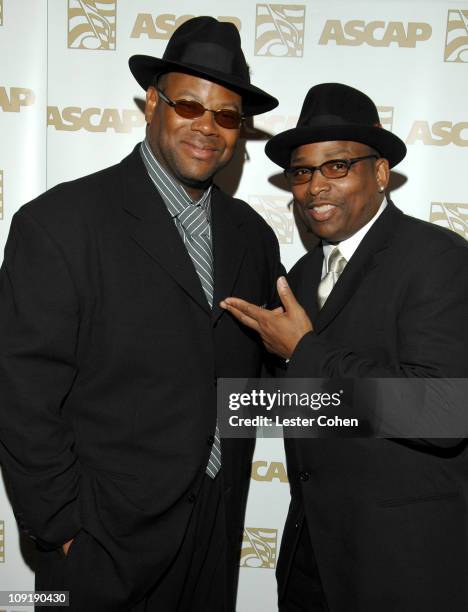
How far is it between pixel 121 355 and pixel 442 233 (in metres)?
1.07

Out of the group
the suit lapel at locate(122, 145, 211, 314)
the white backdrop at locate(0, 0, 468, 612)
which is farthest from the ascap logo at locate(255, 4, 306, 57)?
the suit lapel at locate(122, 145, 211, 314)

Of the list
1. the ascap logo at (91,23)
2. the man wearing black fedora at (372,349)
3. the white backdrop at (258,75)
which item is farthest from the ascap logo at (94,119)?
the man wearing black fedora at (372,349)

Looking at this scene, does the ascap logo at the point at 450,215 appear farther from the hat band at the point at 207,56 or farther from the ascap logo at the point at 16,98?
the ascap logo at the point at 16,98

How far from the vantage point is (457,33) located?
7.97ft

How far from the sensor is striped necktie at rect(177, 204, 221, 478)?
1899mm

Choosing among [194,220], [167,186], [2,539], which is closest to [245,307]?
[194,220]

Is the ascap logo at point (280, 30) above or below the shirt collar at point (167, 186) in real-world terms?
above

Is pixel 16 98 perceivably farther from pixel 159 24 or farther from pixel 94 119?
pixel 159 24

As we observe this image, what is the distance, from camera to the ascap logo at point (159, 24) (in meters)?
2.43

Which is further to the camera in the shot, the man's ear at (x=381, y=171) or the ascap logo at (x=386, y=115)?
the ascap logo at (x=386, y=115)

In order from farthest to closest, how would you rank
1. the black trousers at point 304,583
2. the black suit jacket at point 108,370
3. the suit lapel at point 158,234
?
the black trousers at point 304,583
the suit lapel at point 158,234
the black suit jacket at point 108,370

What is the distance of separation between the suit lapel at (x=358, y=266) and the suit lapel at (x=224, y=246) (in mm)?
327

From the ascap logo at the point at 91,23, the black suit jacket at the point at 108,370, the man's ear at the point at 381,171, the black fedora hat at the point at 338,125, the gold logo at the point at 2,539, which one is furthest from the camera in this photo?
the gold logo at the point at 2,539

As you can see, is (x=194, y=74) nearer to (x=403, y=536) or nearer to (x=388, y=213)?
(x=388, y=213)
